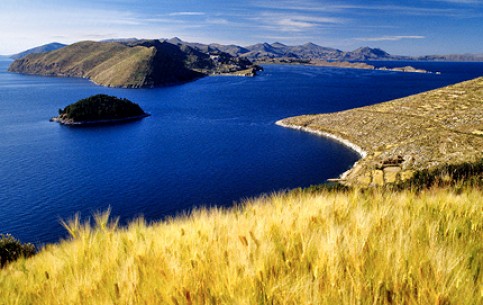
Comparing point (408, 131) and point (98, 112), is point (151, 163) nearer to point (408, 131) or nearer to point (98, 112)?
point (408, 131)

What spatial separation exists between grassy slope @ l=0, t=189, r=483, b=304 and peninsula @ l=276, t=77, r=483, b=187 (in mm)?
25350

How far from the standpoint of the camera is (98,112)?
84.2 meters

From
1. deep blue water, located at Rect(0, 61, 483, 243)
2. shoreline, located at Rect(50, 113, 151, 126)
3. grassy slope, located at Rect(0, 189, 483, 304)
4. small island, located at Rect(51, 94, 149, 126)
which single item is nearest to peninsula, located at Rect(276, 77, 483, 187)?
deep blue water, located at Rect(0, 61, 483, 243)

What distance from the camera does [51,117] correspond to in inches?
3406

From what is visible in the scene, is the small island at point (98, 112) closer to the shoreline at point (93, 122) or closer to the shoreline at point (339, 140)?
the shoreline at point (93, 122)

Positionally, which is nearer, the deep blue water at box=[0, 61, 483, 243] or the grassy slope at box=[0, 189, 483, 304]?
the grassy slope at box=[0, 189, 483, 304]

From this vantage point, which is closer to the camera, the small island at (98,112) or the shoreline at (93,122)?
the shoreline at (93,122)

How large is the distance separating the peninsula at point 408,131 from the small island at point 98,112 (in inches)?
1591

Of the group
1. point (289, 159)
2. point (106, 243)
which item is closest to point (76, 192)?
point (289, 159)

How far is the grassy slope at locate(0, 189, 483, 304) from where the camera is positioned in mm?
2230

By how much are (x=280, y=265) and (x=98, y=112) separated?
294 ft

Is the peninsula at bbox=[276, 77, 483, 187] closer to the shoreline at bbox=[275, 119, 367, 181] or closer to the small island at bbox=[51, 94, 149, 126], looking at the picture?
the shoreline at bbox=[275, 119, 367, 181]

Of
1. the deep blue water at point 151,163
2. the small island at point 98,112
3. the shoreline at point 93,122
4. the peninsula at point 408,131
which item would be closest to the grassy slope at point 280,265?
the deep blue water at point 151,163

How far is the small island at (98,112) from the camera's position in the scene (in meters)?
81.8
